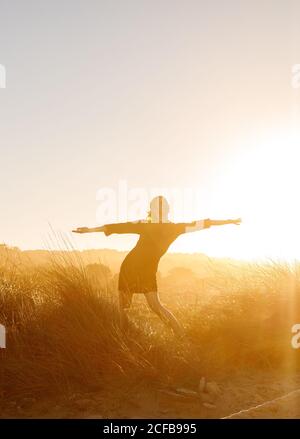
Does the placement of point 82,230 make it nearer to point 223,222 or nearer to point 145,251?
point 145,251

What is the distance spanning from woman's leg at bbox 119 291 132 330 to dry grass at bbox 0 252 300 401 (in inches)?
3.9

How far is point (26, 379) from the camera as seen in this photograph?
591cm

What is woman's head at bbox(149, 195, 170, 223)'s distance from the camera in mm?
7488

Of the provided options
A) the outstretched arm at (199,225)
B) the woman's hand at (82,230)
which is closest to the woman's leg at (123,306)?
the woman's hand at (82,230)

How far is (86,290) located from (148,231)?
129cm

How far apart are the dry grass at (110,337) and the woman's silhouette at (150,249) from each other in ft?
1.01

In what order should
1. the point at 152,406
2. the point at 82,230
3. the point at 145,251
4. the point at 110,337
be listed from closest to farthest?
the point at 152,406 → the point at 110,337 → the point at 145,251 → the point at 82,230

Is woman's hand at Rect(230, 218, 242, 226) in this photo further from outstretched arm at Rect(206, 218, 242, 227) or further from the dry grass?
the dry grass

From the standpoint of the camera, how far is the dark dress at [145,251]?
23.5ft

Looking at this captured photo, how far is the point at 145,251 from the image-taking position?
732cm

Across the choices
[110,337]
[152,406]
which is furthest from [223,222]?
[152,406]

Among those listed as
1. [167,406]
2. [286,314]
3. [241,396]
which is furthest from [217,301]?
[167,406]

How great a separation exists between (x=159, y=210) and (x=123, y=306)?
155 cm

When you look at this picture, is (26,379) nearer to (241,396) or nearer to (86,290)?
(86,290)
